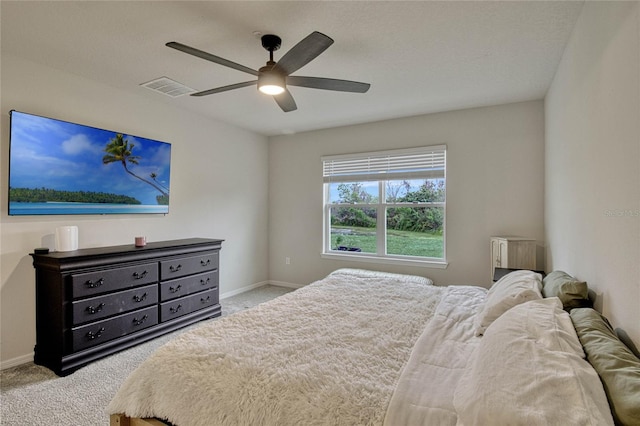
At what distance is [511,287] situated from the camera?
181cm

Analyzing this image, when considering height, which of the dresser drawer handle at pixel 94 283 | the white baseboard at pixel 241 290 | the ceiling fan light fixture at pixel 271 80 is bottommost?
the white baseboard at pixel 241 290

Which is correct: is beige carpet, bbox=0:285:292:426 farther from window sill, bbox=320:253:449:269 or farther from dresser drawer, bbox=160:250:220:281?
window sill, bbox=320:253:449:269

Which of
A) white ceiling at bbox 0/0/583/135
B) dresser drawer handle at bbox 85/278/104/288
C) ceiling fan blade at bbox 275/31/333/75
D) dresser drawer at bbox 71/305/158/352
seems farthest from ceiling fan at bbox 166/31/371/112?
dresser drawer at bbox 71/305/158/352

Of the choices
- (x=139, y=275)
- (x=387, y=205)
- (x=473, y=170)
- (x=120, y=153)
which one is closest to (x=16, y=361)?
(x=139, y=275)

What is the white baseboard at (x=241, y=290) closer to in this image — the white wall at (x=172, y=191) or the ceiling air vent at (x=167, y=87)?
the white wall at (x=172, y=191)

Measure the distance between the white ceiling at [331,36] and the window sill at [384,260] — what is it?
213 cm

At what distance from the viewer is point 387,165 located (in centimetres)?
453

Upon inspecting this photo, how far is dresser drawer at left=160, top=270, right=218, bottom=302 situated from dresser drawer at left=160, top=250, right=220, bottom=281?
6 cm

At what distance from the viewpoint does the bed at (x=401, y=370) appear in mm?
863

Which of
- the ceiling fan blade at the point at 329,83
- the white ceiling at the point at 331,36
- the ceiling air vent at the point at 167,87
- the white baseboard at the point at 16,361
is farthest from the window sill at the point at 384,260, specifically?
the white baseboard at the point at 16,361

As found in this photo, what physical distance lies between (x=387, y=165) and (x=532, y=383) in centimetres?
386

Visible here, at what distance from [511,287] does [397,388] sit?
1089mm

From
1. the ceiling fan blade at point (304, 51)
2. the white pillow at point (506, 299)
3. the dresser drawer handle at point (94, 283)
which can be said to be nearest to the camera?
the white pillow at point (506, 299)

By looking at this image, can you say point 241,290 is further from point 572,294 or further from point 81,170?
point 572,294
